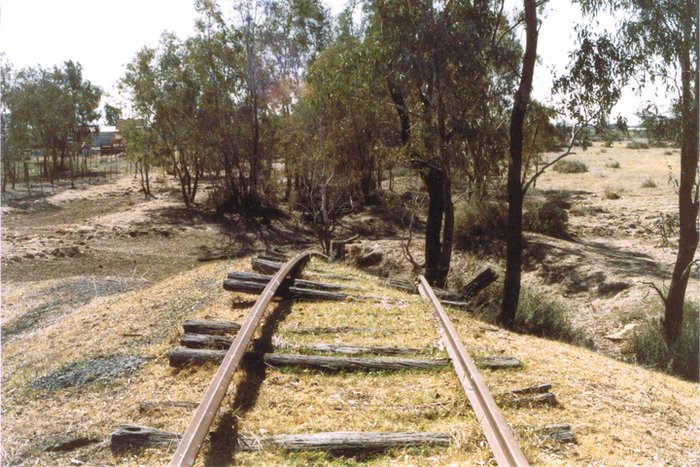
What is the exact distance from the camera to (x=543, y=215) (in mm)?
23656

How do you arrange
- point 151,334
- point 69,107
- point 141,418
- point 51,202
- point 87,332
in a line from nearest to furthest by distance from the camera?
1. point 141,418
2. point 151,334
3. point 87,332
4. point 51,202
5. point 69,107

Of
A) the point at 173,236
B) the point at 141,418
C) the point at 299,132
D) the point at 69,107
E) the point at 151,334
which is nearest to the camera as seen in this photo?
the point at 141,418

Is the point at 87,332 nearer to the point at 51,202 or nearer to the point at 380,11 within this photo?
the point at 380,11

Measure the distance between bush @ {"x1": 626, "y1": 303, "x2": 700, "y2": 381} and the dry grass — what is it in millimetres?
5001

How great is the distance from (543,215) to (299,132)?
12.4m

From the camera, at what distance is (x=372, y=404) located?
14.9 feet

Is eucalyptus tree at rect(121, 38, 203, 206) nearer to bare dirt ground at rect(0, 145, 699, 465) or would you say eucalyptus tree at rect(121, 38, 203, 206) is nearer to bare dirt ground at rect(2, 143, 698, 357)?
bare dirt ground at rect(2, 143, 698, 357)

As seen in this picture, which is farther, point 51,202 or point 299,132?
point 51,202

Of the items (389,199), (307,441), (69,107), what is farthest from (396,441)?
(69,107)

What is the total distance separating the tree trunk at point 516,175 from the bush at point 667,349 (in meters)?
2.73

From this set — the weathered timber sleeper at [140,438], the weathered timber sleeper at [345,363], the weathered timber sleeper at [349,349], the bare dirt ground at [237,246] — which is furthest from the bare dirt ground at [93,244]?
the weathered timber sleeper at [140,438]

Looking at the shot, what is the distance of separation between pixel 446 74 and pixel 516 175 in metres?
3.49

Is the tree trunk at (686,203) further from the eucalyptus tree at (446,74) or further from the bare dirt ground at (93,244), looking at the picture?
the bare dirt ground at (93,244)

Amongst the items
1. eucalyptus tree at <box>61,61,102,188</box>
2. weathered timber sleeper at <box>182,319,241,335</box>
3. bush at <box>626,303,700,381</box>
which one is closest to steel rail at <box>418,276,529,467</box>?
weathered timber sleeper at <box>182,319,241,335</box>
